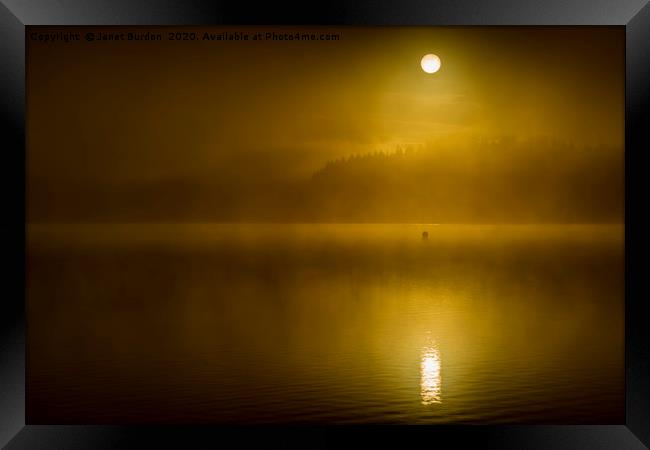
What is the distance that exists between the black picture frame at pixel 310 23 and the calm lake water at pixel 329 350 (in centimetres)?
92

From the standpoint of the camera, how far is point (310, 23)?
3.87 metres

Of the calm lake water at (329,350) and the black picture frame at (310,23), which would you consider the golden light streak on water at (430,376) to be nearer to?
the calm lake water at (329,350)

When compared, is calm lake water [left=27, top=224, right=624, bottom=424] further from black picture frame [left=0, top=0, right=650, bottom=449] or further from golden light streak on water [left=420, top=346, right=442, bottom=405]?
black picture frame [left=0, top=0, right=650, bottom=449]

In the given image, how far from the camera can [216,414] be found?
17.7 feet

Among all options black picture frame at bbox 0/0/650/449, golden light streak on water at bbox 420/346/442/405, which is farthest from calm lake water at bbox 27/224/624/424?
black picture frame at bbox 0/0/650/449

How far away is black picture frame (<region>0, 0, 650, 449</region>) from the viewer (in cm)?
379

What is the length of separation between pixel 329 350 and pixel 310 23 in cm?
433

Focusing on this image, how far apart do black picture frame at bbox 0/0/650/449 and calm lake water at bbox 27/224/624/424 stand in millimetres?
915

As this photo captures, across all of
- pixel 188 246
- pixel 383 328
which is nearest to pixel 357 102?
pixel 383 328

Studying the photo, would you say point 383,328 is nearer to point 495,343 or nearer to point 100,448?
point 495,343

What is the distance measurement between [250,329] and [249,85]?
3.01 meters

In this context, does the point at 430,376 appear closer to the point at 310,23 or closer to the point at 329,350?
the point at 329,350

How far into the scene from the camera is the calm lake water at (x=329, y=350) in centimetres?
547

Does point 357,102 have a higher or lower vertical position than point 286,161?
higher
